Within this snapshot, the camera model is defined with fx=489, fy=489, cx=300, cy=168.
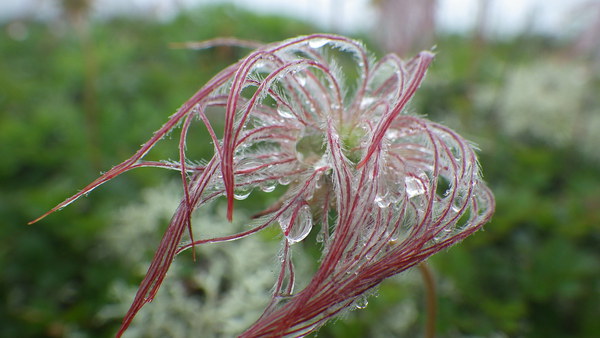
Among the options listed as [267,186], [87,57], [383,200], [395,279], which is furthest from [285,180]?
[87,57]

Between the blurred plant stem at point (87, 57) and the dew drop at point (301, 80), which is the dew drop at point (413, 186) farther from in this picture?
the blurred plant stem at point (87, 57)

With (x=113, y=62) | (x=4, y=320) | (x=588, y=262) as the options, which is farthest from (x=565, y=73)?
(x=4, y=320)

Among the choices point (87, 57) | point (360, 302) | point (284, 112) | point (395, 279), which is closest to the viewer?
point (360, 302)

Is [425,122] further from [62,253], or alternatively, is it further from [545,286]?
[62,253]

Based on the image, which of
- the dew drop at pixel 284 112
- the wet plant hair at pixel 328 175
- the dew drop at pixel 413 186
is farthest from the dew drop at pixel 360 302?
the dew drop at pixel 284 112

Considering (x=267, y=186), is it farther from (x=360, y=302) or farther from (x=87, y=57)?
(x=87, y=57)

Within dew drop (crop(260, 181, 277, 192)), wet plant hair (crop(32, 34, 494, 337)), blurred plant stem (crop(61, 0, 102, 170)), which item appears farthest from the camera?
blurred plant stem (crop(61, 0, 102, 170))

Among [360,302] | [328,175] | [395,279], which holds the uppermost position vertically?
[328,175]

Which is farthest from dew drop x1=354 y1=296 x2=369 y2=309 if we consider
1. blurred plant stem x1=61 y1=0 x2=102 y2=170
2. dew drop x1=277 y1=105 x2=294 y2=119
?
blurred plant stem x1=61 y1=0 x2=102 y2=170

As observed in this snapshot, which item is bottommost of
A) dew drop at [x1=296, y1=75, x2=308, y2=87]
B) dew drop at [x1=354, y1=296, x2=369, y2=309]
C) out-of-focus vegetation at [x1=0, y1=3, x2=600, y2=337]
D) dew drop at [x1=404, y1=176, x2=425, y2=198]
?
out-of-focus vegetation at [x1=0, y1=3, x2=600, y2=337]

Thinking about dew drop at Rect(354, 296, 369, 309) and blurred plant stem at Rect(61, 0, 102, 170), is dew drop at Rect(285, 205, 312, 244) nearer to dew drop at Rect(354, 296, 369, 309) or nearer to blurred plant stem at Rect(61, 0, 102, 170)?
dew drop at Rect(354, 296, 369, 309)
